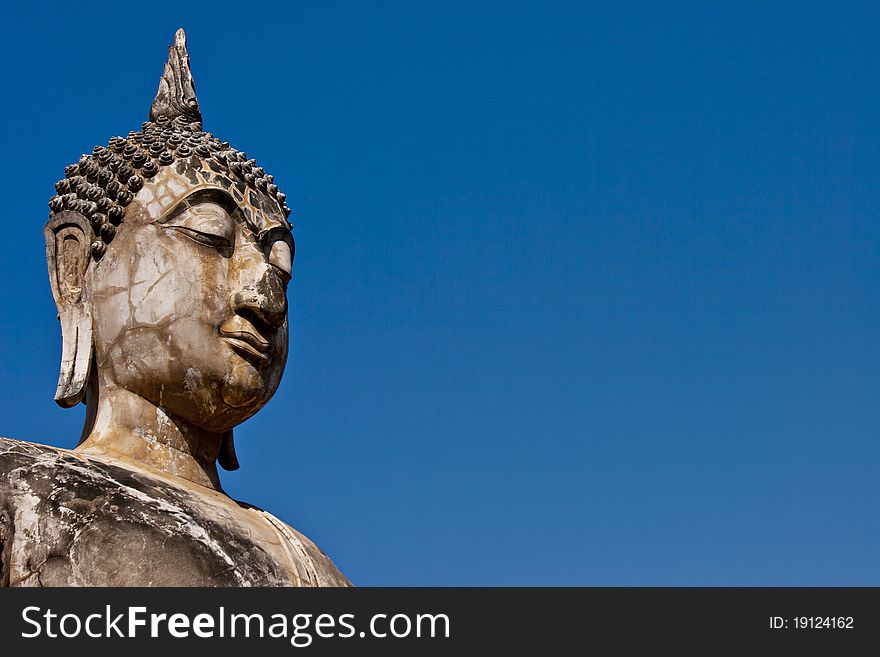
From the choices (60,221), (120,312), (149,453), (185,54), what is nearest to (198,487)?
(149,453)

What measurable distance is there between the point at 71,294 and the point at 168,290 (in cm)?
96

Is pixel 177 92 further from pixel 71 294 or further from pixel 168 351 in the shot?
pixel 168 351

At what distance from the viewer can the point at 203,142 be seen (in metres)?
15.3

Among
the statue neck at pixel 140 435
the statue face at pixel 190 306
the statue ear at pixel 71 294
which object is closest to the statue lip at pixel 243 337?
the statue face at pixel 190 306

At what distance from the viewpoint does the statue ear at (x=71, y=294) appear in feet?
47.7

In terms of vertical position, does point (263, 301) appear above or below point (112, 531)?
above

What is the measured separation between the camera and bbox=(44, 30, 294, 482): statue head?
46.9 feet

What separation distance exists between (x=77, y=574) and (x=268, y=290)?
2853 millimetres

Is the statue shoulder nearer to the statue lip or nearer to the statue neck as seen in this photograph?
the statue neck

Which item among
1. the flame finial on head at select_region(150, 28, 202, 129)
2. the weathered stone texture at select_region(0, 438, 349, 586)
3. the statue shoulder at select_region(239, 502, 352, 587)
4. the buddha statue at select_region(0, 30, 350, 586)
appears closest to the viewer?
the weathered stone texture at select_region(0, 438, 349, 586)

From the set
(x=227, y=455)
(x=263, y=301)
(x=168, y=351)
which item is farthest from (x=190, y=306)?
(x=227, y=455)

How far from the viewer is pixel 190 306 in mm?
14289

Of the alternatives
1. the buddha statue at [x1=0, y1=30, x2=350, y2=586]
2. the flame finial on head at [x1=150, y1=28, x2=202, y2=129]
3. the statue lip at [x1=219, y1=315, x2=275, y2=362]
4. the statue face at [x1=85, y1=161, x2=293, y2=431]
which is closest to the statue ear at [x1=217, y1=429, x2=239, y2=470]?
the buddha statue at [x1=0, y1=30, x2=350, y2=586]
